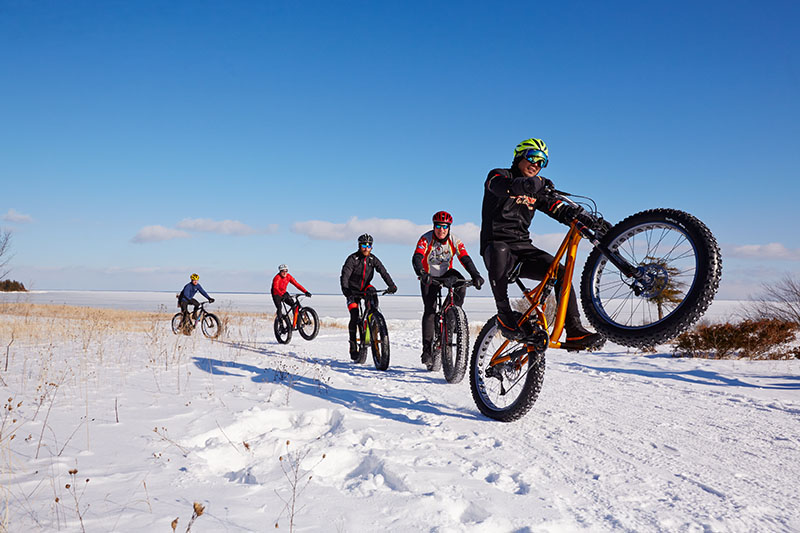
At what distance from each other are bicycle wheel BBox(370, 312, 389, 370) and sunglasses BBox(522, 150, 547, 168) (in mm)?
4471

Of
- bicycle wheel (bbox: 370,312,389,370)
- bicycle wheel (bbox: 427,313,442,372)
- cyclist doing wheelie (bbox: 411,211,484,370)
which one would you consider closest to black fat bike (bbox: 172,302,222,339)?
bicycle wheel (bbox: 370,312,389,370)

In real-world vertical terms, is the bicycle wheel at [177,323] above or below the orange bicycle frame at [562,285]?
below

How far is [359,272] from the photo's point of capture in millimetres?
9508

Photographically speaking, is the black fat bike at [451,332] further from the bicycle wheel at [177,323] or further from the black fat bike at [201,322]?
the bicycle wheel at [177,323]

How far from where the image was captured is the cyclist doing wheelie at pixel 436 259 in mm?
7793

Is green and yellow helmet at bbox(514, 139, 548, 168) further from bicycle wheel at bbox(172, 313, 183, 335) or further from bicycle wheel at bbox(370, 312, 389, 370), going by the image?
bicycle wheel at bbox(172, 313, 183, 335)

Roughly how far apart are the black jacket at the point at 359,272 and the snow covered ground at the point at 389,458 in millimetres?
3191

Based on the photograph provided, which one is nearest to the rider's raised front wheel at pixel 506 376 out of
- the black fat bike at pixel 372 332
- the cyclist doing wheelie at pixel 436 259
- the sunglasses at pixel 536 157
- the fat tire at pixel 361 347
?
the sunglasses at pixel 536 157

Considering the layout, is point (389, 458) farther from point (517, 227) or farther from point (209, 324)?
point (209, 324)

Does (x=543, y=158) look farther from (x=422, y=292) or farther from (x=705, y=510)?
(x=422, y=292)

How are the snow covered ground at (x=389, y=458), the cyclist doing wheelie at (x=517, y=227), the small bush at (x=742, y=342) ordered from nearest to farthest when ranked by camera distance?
the snow covered ground at (x=389, y=458), the cyclist doing wheelie at (x=517, y=227), the small bush at (x=742, y=342)

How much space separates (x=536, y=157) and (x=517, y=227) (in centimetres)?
72

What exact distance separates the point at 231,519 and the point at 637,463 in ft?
8.69

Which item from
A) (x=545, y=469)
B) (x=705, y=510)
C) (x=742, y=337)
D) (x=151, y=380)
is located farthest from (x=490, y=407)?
(x=742, y=337)
